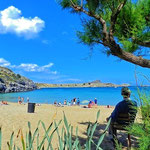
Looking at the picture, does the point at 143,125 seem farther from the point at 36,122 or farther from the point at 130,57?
the point at 36,122

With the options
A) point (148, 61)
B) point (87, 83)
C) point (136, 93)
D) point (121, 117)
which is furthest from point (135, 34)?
point (87, 83)

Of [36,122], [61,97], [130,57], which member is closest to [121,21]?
[130,57]

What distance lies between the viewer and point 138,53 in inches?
265

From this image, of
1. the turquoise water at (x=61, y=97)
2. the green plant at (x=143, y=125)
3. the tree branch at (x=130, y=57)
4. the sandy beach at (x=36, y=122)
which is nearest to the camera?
the green plant at (x=143, y=125)

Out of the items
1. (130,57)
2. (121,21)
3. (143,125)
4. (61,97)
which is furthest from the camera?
(61,97)

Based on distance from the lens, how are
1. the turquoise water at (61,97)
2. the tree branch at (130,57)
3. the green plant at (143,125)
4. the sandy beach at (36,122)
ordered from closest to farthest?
the green plant at (143,125)
the tree branch at (130,57)
the sandy beach at (36,122)
the turquoise water at (61,97)

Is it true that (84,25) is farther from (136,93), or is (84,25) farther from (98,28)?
(136,93)

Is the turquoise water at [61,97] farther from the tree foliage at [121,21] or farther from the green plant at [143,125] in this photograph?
the tree foliage at [121,21]

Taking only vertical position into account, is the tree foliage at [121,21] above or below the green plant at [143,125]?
above

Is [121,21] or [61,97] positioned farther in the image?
[61,97]

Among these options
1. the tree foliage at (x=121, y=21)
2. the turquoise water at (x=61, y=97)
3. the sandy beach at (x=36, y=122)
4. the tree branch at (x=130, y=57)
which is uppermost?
the tree foliage at (x=121, y=21)

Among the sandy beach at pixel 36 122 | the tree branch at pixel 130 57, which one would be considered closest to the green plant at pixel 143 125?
the sandy beach at pixel 36 122

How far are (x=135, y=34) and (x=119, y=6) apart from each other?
55.8 inches

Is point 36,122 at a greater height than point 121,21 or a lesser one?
lesser
